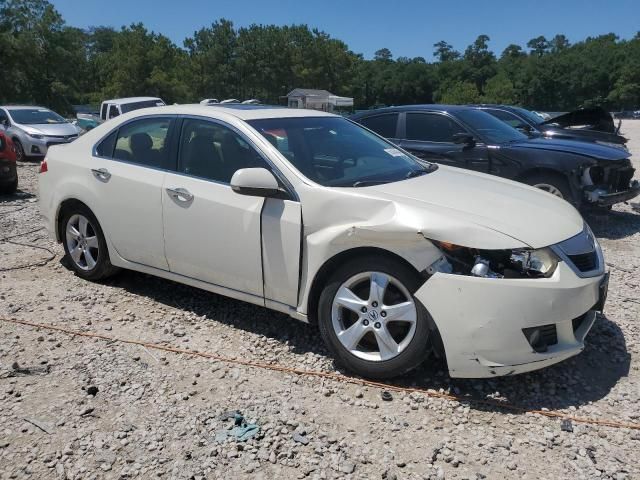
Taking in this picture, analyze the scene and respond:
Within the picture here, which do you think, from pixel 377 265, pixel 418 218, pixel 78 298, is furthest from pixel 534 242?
pixel 78 298

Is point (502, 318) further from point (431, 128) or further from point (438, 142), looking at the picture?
point (431, 128)

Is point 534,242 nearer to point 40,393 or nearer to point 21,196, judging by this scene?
point 40,393

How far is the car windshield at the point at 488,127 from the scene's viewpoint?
301 inches

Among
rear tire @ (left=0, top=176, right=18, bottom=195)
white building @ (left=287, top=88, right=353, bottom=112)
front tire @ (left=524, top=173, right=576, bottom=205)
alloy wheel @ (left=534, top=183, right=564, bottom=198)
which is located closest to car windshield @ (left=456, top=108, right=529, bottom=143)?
front tire @ (left=524, top=173, right=576, bottom=205)

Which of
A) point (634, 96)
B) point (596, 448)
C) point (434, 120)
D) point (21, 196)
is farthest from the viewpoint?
point (634, 96)

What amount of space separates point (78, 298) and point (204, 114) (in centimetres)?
196

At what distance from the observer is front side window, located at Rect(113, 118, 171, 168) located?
432 cm

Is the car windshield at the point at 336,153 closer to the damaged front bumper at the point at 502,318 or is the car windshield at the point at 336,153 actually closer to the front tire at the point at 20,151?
the damaged front bumper at the point at 502,318

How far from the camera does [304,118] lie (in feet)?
14.2

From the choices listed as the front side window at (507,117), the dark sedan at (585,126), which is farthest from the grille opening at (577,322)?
the front side window at (507,117)

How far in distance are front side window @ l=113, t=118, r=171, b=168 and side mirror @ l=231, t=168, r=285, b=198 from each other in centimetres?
106

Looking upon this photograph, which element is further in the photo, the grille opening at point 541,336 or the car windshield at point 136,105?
Result: the car windshield at point 136,105

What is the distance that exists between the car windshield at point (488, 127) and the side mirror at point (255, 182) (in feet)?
16.0

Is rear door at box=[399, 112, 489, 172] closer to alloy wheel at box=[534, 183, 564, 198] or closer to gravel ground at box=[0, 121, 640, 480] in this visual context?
alloy wheel at box=[534, 183, 564, 198]
